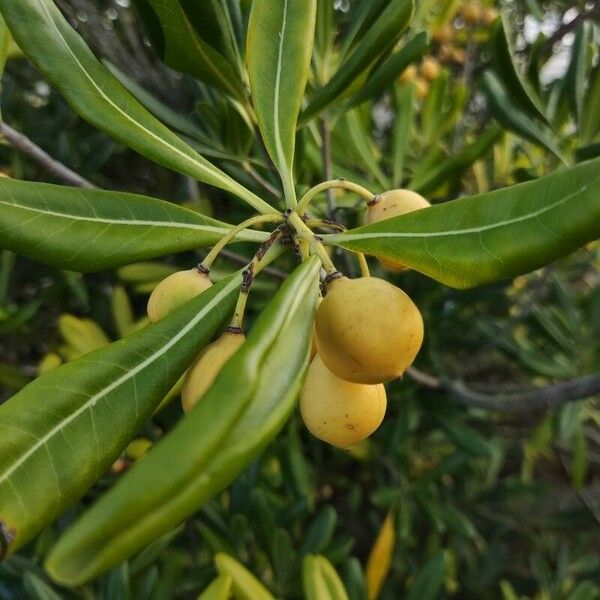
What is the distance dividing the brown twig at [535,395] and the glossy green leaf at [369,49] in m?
0.73

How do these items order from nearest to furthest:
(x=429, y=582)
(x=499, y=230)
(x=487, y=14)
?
(x=499, y=230), (x=429, y=582), (x=487, y=14)

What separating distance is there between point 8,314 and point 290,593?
98 centimetres

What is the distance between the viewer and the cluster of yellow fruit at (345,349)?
1.69ft

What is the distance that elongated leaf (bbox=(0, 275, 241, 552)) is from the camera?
486 mm

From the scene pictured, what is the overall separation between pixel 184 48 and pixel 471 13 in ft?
5.13

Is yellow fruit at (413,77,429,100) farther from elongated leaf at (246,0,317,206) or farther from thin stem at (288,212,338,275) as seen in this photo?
thin stem at (288,212,338,275)

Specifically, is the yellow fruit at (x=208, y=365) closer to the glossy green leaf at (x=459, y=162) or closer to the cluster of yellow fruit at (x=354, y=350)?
the cluster of yellow fruit at (x=354, y=350)

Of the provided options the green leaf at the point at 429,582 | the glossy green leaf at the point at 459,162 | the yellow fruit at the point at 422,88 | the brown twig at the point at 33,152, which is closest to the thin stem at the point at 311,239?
the brown twig at the point at 33,152

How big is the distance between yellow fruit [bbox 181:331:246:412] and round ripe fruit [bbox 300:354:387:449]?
0.08 m

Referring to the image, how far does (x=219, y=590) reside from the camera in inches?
36.8

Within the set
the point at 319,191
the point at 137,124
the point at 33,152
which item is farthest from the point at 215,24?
the point at 33,152

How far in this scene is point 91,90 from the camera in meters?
0.69

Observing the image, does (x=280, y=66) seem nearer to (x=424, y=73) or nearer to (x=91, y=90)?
(x=91, y=90)

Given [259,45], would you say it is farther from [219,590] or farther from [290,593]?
[290,593]
